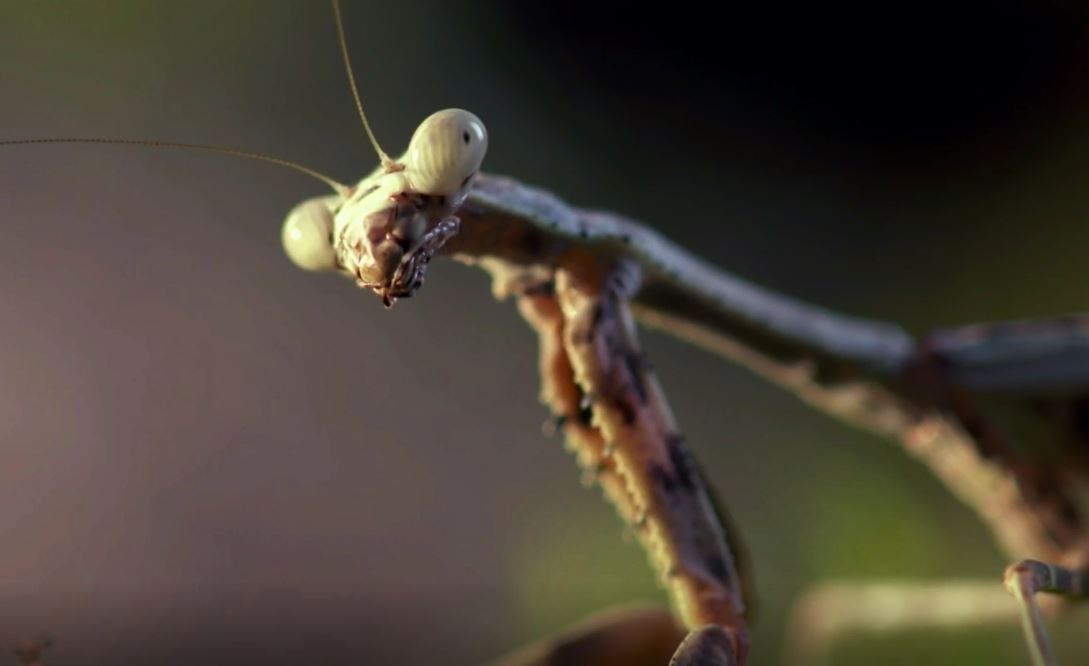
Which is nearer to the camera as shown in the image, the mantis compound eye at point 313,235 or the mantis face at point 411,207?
the mantis face at point 411,207

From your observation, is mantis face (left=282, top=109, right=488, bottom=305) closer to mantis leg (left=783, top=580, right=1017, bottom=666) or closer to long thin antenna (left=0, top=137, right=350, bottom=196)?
long thin antenna (left=0, top=137, right=350, bottom=196)

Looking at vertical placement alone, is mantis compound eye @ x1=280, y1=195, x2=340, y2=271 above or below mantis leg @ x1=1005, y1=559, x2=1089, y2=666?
above

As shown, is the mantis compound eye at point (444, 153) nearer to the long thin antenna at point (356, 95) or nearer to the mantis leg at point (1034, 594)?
the long thin antenna at point (356, 95)

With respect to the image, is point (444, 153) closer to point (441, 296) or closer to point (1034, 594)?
point (1034, 594)

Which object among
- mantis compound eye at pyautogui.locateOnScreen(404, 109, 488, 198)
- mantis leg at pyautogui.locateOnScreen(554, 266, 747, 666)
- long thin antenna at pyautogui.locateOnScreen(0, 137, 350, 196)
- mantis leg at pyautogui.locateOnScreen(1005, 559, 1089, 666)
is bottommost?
mantis leg at pyautogui.locateOnScreen(1005, 559, 1089, 666)

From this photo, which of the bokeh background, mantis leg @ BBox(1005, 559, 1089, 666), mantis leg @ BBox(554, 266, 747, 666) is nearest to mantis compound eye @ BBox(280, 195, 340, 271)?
the bokeh background

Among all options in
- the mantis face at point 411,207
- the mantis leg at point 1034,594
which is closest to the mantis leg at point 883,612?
the mantis leg at point 1034,594
